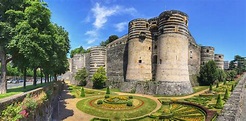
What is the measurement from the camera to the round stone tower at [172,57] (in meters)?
30.7

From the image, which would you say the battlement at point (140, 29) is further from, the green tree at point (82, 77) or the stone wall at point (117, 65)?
the green tree at point (82, 77)

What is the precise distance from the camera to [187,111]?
20125 mm

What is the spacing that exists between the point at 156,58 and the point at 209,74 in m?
15.0

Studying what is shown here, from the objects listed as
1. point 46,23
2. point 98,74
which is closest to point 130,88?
point 98,74

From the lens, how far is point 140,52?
35906 millimetres

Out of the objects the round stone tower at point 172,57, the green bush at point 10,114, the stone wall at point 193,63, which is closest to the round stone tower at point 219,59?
the stone wall at point 193,63

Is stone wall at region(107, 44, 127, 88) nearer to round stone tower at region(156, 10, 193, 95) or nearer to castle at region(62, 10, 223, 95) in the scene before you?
castle at region(62, 10, 223, 95)

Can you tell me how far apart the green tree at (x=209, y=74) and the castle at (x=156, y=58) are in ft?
6.49

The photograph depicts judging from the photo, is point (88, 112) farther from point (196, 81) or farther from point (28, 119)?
point (196, 81)

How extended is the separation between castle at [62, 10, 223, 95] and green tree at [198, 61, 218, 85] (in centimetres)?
198

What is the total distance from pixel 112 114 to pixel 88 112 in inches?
138

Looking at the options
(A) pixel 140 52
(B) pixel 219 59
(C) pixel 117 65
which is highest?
(A) pixel 140 52

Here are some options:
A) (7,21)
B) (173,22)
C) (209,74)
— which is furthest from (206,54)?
(7,21)

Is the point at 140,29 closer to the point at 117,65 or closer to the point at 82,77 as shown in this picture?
the point at 117,65
